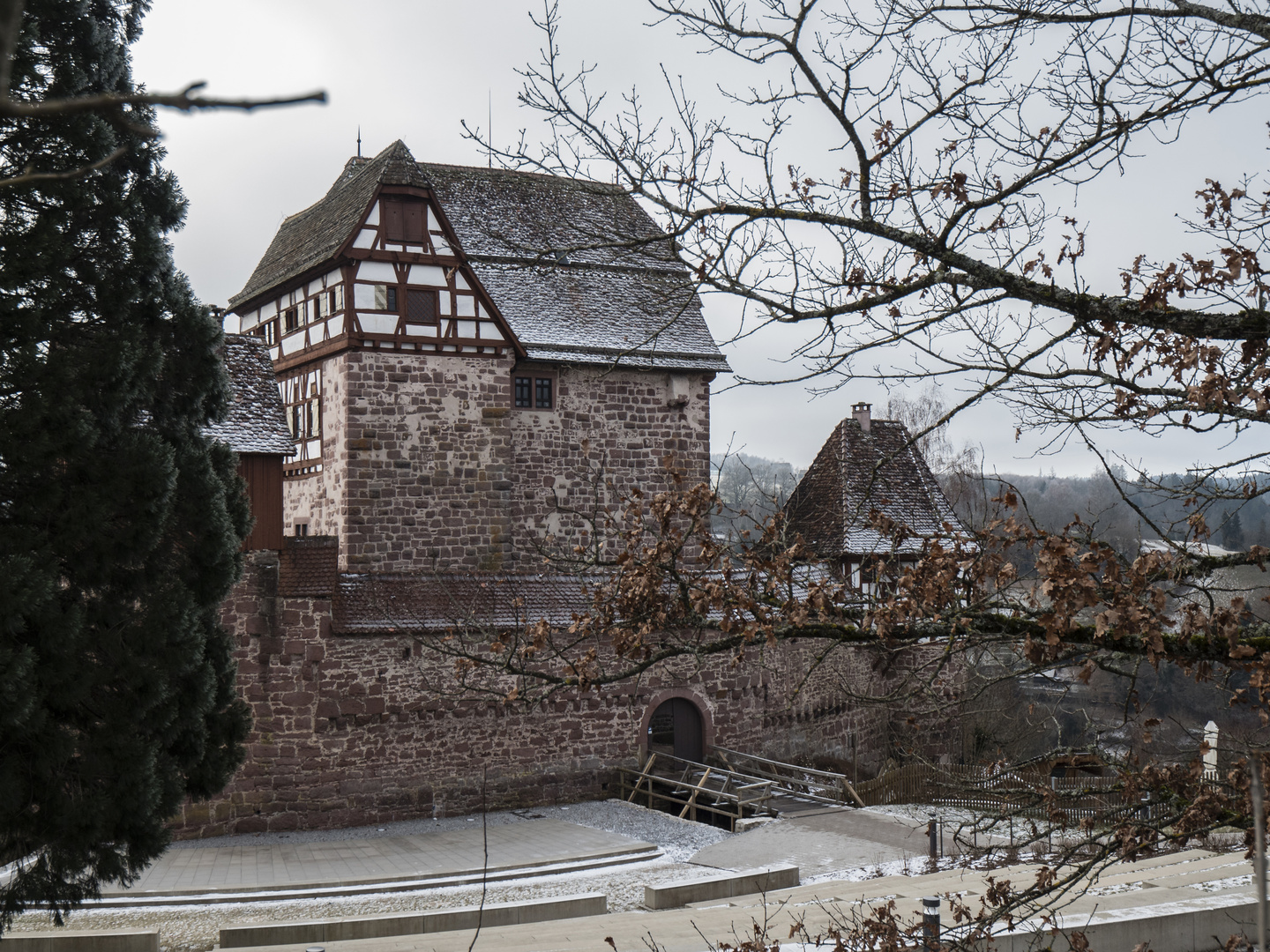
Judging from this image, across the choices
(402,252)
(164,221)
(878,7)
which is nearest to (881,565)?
(878,7)

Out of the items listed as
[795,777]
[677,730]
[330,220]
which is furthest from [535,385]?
[795,777]

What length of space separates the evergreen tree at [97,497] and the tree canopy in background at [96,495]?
0.02m

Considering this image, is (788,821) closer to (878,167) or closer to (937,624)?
(937,624)

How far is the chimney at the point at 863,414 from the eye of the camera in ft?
83.3

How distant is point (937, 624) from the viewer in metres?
5.23

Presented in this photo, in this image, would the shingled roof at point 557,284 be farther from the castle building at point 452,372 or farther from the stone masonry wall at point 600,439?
the stone masonry wall at point 600,439

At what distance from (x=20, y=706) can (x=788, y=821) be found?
1120 centimetres

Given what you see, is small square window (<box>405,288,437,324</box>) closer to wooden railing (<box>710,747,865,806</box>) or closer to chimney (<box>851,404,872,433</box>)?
wooden railing (<box>710,747,865,806</box>)

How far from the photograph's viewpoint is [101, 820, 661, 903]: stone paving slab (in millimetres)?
12141

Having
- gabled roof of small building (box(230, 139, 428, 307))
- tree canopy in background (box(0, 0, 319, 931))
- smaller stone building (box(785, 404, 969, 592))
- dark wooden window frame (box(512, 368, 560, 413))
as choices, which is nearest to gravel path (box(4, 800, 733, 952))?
tree canopy in background (box(0, 0, 319, 931))

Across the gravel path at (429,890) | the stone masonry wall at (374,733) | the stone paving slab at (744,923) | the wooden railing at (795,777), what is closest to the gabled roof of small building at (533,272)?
the stone masonry wall at (374,733)

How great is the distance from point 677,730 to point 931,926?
45.5ft

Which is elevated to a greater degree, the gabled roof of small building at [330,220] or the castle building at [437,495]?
the gabled roof of small building at [330,220]

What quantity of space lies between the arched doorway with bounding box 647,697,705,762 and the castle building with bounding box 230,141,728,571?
150 inches
